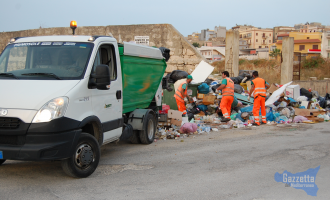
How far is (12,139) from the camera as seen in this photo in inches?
156

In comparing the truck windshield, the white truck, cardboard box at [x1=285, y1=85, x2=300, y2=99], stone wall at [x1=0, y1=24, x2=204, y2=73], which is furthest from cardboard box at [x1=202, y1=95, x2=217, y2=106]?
the truck windshield

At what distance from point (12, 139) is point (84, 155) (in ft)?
3.12

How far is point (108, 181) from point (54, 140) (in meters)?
0.97

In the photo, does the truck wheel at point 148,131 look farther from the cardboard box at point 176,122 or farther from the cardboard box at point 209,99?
the cardboard box at point 209,99

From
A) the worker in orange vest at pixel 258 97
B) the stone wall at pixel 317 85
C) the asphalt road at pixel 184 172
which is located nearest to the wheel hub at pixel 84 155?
the asphalt road at pixel 184 172

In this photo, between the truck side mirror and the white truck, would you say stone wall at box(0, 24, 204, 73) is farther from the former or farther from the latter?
the truck side mirror

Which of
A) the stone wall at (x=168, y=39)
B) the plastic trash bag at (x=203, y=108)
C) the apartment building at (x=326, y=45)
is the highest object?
the apartment building at (x=326, y=45)

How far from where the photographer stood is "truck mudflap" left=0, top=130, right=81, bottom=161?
388 cm

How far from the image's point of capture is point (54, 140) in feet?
13.1

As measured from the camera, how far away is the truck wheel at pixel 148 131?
6724mm

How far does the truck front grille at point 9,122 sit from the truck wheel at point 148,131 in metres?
3.04

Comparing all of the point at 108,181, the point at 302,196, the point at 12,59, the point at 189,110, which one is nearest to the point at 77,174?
the point at 108,181

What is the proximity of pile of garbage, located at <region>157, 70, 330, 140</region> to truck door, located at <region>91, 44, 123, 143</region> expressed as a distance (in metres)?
2.53

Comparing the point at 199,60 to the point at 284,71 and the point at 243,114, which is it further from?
the point at 284,71
